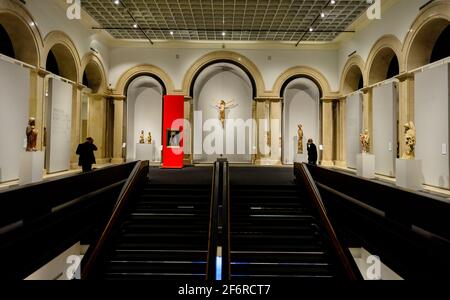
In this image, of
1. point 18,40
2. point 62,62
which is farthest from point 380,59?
point 18,40

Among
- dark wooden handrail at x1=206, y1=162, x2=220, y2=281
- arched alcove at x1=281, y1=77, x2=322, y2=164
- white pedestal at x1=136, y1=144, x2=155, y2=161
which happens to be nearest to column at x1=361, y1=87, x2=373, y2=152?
arched alcove at x1=281, y1=77, x2=322, y2=164

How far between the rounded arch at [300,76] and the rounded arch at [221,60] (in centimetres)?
80

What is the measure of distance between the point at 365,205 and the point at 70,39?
1197 cm

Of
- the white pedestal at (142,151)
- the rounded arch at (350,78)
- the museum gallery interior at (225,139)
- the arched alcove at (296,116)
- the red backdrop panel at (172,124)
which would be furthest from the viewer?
the arched alcove at (296,116)

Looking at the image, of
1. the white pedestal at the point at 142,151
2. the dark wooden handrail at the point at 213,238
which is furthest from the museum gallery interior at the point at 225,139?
the white pedestal at the point at 142,151

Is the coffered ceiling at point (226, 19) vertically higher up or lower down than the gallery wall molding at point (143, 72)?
higher up

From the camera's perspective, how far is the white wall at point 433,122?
857 centimetres

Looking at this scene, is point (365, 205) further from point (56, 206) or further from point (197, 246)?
point (56, 206)

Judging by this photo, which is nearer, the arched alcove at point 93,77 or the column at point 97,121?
the arched alcove at point 93,77

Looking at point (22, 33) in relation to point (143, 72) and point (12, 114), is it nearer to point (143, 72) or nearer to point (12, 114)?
point (12, 114)

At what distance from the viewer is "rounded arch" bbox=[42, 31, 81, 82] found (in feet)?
37.2

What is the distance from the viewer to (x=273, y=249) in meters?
6.19

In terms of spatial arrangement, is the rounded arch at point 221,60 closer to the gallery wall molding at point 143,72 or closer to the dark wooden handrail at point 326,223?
the gallery wall molding at point 143,72
